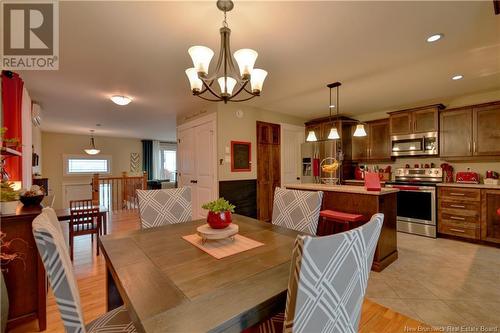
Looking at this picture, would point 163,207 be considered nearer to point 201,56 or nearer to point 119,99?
point 201,56

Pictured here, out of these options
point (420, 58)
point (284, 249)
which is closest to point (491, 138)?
point (420, 58)

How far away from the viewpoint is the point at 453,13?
1735 millimetres

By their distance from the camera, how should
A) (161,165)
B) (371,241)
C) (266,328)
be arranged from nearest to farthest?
(371,241), (266,328), (161,165)

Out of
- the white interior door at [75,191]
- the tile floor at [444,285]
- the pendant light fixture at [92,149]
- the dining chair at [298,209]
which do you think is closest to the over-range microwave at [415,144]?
the tile floor at [444,285]

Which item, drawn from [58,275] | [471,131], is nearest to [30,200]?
[58,275]

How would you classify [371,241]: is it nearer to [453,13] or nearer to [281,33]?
[281,33]

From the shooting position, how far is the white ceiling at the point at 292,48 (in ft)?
5.56

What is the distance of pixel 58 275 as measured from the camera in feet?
2.60

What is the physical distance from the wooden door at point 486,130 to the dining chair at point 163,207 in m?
4.47

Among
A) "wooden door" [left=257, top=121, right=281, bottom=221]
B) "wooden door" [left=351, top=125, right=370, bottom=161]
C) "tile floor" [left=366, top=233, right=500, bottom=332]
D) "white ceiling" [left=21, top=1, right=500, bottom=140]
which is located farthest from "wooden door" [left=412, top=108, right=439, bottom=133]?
"wooden door" [left=257, top=121, right=281, bottom=221]

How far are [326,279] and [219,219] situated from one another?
87 cm

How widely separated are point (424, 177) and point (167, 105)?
499 cm

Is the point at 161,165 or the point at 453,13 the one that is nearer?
the point at 453,13

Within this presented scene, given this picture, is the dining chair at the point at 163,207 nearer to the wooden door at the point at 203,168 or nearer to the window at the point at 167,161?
the wooden door at the point at 203,168
